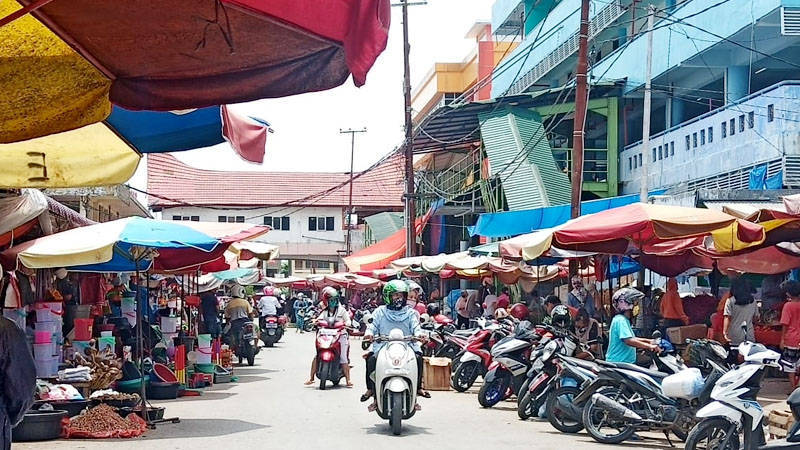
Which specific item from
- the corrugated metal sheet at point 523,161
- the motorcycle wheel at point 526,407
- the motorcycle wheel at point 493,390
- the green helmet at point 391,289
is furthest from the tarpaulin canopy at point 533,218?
the green helmet at point 391,289

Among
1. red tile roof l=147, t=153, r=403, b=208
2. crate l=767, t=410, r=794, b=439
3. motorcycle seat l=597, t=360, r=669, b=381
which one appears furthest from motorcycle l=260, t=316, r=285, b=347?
red tile roof l=147, t=153, r=403, b=208

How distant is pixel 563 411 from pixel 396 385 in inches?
77.6

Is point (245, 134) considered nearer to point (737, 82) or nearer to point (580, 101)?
point (580, 101)

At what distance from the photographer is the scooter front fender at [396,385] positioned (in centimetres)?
1141

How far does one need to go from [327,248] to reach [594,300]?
166ft

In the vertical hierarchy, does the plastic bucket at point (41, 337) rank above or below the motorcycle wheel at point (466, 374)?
above

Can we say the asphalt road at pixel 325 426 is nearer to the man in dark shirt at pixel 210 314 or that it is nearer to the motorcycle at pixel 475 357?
the motorcycle at pixel 475 357

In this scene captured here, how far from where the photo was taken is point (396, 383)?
11.4 m

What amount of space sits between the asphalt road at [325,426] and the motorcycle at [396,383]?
241 millimetres

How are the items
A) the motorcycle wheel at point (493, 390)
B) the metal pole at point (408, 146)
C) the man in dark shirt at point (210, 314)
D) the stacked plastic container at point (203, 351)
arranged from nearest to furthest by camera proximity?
1. the motorcycle wheel at point (493, 390)
2. the stacked plastic container at point (203, 351)
3. the man in dark shirt at point (210, 314)
4. the metal pole at point (408, 146)

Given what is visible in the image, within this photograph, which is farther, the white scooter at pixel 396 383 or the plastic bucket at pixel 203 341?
the plastic bucket at pixel 203 341

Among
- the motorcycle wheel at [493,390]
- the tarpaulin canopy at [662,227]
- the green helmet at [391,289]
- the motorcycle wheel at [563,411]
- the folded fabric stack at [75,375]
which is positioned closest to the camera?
the motorcycle wheel at [563,411]

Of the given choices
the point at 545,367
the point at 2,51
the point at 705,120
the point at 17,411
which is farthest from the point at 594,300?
the point at 2,51

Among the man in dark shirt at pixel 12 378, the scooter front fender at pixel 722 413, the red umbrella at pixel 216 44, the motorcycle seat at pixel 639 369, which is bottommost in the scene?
the scooter front fender at pixel 722 413
